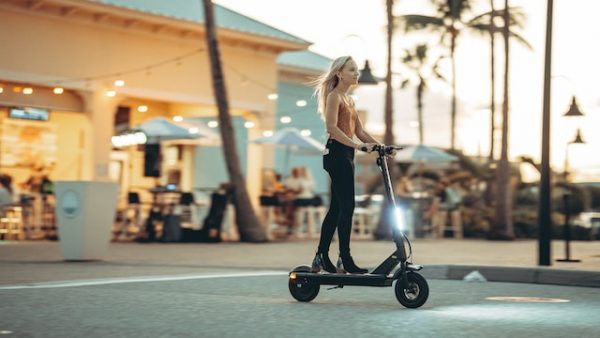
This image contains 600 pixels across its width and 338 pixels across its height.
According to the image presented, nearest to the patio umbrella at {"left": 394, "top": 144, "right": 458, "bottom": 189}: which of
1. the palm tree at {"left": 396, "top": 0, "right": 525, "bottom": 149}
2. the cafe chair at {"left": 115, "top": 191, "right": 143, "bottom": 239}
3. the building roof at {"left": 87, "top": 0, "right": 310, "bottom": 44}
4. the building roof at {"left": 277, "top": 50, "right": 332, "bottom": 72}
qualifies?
the building roof at {"left": 87, "top": 0, "right": 310, "bottom": 44}

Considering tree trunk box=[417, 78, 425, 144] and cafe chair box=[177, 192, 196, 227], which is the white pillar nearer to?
cafe chair box=[177, 192, 196, 227]

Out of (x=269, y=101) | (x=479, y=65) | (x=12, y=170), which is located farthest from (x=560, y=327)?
(x=479, y=65)

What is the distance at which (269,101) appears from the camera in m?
32.3

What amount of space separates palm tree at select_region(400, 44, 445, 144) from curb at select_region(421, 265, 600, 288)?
117 feet

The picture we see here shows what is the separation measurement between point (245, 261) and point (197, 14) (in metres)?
15.0

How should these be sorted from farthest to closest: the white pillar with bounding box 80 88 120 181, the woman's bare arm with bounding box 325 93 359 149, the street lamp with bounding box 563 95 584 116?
1. the white pillar with bounding box 80 88 120 181
2. the street lamp with bounding box 563 95 584 116
3. the woman's bare arm with bounding box 325 93 359 149

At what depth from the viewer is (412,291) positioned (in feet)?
29.6

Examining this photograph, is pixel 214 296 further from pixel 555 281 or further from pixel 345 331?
pixel 555 281

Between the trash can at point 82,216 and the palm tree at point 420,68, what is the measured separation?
34423 millimetres

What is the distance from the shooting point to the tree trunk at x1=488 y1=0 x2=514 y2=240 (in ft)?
93.9

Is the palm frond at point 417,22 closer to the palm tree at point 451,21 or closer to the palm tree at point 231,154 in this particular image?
the palm tree at point 451,21

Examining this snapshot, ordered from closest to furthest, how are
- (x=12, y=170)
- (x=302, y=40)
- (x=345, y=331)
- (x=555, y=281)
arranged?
(x=345, y=331) → (x=555, y=281) → (x=12, y=170) → (x=302, y=40)

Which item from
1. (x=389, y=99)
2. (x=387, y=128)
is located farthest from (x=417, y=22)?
(x=387, y=128)

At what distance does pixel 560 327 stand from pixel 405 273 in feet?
5.04
